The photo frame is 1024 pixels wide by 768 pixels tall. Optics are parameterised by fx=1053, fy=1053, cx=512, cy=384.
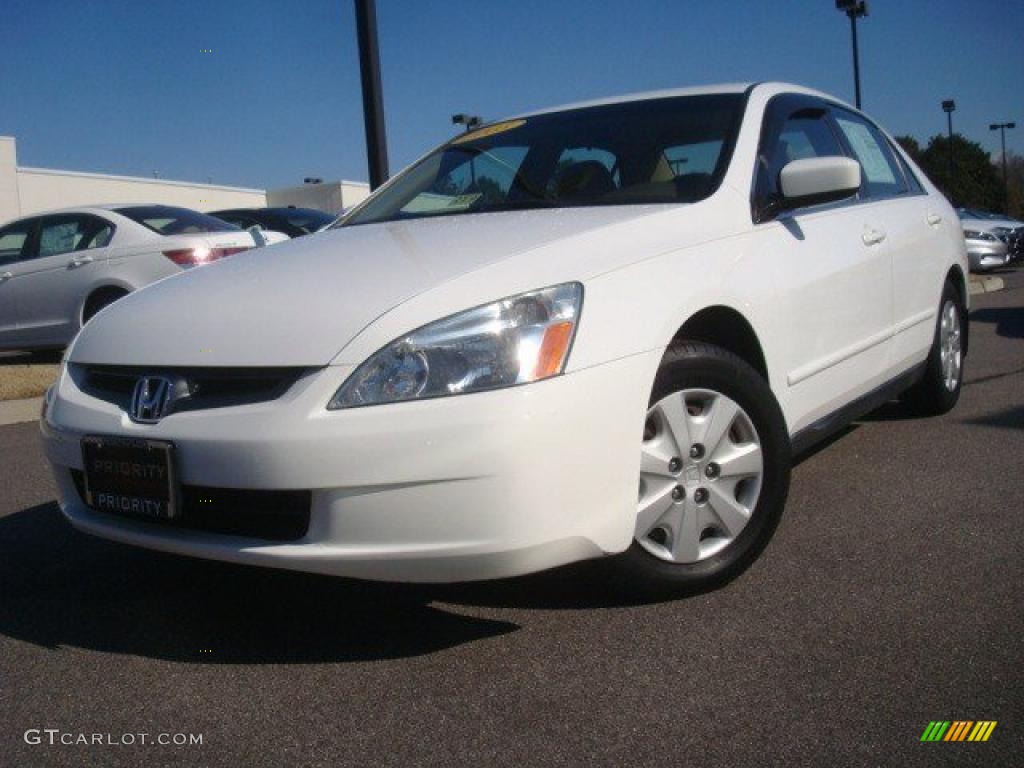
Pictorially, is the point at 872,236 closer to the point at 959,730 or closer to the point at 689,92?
the point at 689,92

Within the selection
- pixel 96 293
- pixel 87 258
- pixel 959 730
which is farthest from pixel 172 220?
pixel 959 730

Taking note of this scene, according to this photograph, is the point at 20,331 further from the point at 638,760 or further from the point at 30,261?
the point at 638,760

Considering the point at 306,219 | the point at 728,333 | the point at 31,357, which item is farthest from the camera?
the point at 306,219

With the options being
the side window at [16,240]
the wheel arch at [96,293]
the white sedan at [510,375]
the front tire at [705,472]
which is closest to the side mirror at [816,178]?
the white sedan at [510,375]

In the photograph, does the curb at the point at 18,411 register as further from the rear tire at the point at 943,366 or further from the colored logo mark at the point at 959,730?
the colored logo mark at the point at 959,730

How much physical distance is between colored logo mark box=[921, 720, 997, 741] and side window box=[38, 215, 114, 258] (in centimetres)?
796

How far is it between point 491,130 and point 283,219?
26.7ft

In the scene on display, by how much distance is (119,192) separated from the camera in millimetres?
36250

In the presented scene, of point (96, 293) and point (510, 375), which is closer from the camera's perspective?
point (510, 375)

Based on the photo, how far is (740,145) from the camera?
11.2 feet

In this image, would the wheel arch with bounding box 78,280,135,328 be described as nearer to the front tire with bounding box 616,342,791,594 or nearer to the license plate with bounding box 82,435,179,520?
the license plate with bounding box 82,435,179,520

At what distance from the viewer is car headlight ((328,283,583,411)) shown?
2314 mm

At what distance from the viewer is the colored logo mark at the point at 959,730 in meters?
2.03

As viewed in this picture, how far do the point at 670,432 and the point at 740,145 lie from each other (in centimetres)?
119
